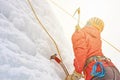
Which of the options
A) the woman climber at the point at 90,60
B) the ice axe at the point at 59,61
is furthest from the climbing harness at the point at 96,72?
the ice axe at the point at 59,61

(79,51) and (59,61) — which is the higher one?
(79,51)

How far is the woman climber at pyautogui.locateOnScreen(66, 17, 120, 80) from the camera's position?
176 centimetres

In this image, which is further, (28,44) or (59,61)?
(59,61)

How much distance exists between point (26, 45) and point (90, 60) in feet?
1.45

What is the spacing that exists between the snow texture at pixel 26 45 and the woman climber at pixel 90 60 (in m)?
0.17

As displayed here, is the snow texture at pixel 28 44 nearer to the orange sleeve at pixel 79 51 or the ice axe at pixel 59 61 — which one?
the ice axe at pixel 59 61

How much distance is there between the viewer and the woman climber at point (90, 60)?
1.76 m

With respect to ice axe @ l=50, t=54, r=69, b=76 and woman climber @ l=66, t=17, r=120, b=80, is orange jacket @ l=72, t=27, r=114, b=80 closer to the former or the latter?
woman climber @ l=66, t=17, r=120, b=80

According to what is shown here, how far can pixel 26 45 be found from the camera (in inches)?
70.4

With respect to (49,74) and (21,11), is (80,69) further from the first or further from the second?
(21,11)

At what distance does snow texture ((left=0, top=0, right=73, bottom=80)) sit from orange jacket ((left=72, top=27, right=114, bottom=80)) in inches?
→ 7.3

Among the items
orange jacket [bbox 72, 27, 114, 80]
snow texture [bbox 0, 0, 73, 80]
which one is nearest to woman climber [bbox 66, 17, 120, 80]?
orange jacket [bbox 72, 27, 114, 80]

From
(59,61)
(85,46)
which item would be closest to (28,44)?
(59,61)

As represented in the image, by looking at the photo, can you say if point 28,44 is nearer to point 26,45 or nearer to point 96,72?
point 26,45
